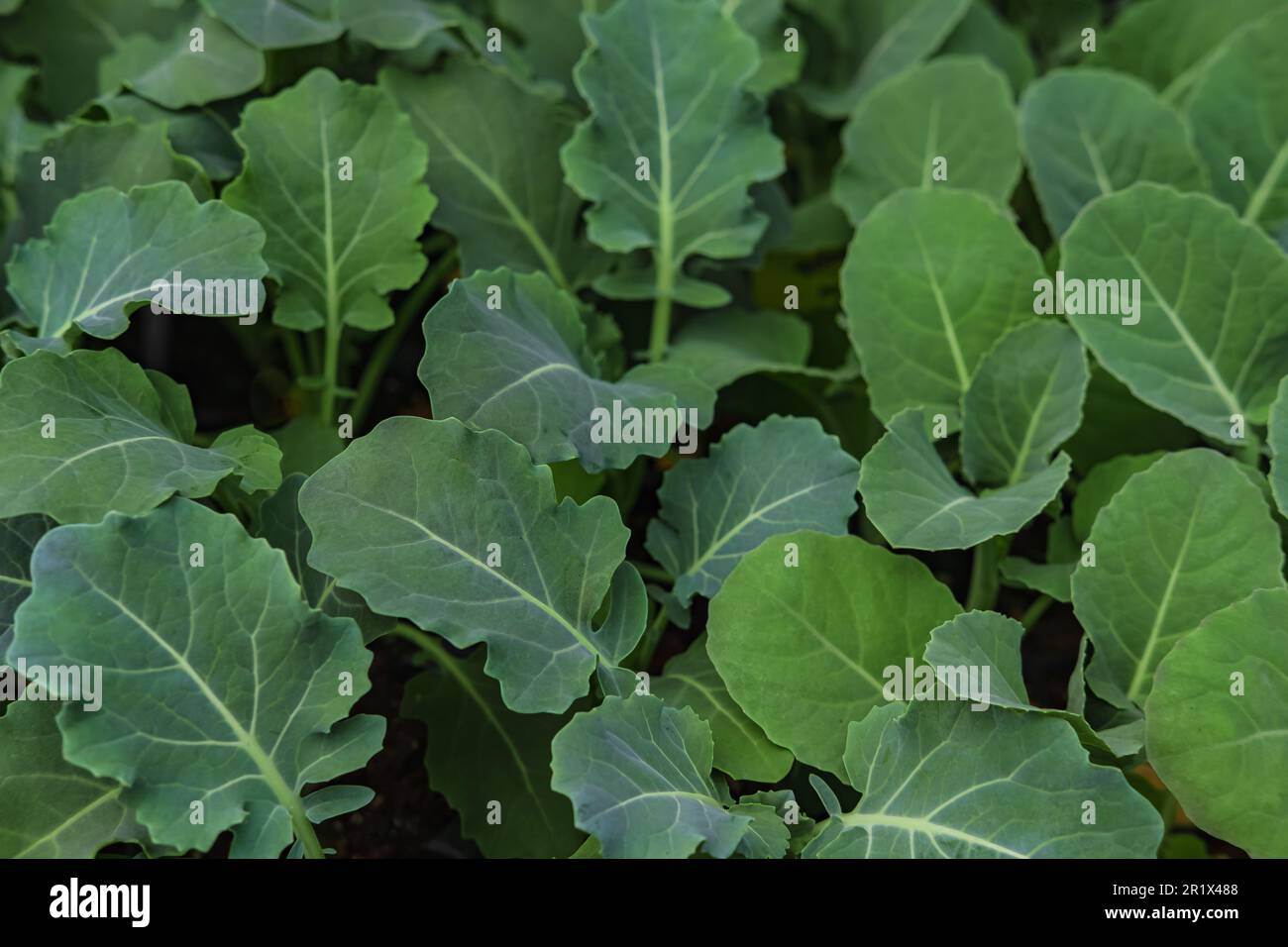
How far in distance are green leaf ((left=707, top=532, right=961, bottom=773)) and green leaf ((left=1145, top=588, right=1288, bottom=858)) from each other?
178 mm

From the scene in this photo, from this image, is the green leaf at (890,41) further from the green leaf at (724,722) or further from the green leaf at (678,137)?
the green leaf at (724,722)

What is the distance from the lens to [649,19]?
3.71ft

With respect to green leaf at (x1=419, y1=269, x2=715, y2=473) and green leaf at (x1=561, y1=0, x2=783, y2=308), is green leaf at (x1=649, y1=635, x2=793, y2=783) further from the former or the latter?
green leaf at (x1=561, y1=0, x2=783, y2=308)

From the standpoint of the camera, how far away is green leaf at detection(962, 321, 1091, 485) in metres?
1.00

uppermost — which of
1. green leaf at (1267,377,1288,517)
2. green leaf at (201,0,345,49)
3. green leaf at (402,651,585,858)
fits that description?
green leaf at (201,0,345,49)

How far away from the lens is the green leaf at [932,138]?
1206 millimetres

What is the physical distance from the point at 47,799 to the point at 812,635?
1.71 feet

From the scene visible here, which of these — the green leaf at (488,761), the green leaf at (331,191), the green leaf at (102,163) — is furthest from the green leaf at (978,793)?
the green leaf at (102,163)

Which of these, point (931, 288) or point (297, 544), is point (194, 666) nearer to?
point (297, 544)

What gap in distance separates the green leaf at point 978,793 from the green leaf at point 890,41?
79 centimetres

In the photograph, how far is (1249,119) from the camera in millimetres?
1204

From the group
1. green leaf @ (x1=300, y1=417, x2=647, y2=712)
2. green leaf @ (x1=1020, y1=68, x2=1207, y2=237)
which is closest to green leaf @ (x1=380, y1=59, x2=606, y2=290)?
green leaf @ (x1=300, y1=417, x2=647, y2=712)

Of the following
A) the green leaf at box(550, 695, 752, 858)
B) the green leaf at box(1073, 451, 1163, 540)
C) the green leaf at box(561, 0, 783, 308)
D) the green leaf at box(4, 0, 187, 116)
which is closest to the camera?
the green leaf at box(550, 695, 752, 858)

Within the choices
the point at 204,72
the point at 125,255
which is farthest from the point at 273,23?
the point at 125,255
